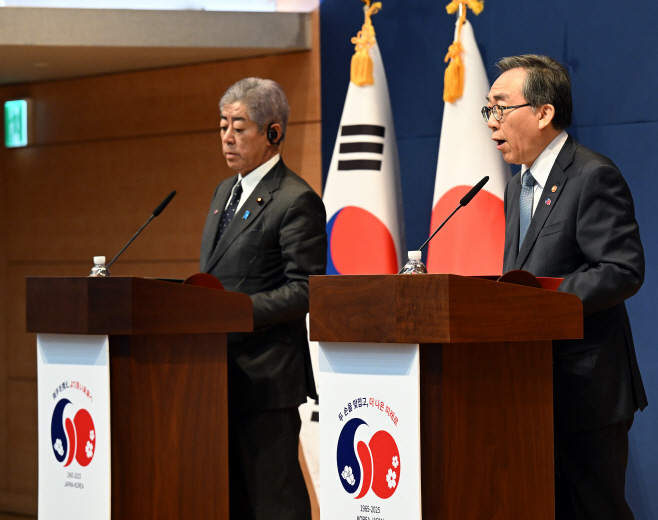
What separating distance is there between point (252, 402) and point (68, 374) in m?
0.65

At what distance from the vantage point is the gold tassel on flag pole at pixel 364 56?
376 cm

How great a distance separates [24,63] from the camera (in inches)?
172

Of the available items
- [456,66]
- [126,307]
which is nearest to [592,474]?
[126,307]

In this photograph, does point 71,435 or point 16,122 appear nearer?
point 71,435

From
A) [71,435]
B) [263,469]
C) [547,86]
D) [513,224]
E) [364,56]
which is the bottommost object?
[263,469]

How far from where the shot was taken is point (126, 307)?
2221mm

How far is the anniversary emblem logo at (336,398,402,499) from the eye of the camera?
171 cm

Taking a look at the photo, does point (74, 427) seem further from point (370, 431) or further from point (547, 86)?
point (547, 86)

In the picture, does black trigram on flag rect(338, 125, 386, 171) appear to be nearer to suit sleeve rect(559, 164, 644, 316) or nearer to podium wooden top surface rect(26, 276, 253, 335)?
podium wooden top surface rect(26, 276, 253, 335)

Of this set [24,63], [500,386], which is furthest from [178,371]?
[24,63]

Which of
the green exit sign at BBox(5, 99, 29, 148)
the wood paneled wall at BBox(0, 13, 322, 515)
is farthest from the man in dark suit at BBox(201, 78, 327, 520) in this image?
the green exit sign at BBox(5, 99, 29, 148)

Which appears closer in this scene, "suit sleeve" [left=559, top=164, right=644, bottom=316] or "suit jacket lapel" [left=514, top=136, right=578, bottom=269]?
"suit sleeve" [left=559, top=164, right=644, bottom=316]

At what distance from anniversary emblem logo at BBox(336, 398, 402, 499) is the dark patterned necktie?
1.29 meters

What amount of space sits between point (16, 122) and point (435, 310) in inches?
160
